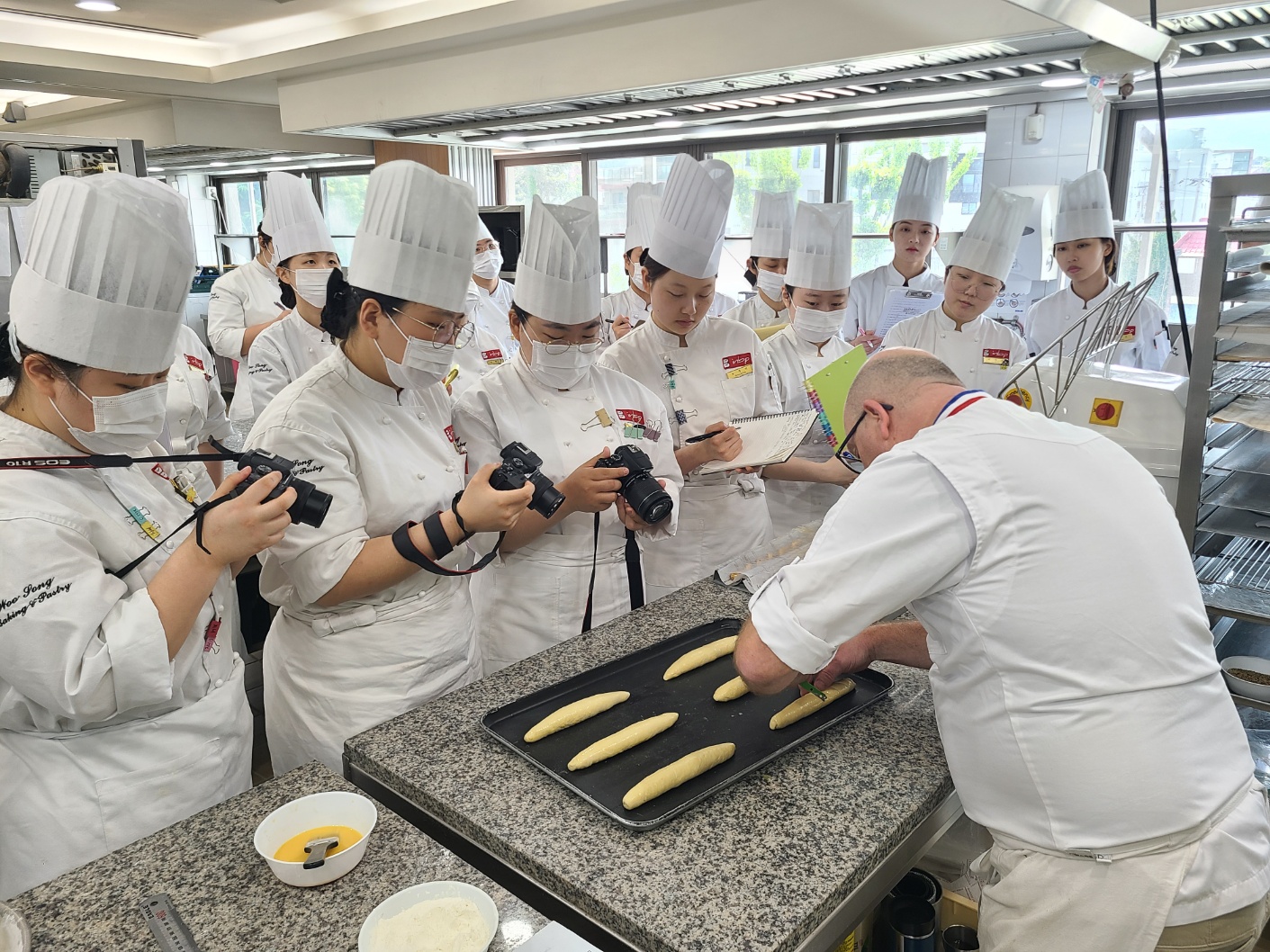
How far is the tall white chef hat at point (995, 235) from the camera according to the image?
11.9 ft

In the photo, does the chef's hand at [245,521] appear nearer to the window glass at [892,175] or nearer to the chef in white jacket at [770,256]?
the chef in white jacket at [770,256]

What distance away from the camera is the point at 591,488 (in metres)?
1.93

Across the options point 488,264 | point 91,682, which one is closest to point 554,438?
point 91,682

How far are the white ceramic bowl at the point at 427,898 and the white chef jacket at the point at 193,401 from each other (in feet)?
5.69

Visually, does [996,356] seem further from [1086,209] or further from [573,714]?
[573,714]

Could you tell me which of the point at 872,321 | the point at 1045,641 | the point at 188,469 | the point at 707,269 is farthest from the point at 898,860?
the point at 872,321

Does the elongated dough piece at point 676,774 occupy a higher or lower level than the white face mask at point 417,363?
lower

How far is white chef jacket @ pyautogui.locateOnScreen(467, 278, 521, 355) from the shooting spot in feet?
17.7

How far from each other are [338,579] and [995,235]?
3192 mm

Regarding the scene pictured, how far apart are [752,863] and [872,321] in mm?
4618

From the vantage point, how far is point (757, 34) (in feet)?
13.5

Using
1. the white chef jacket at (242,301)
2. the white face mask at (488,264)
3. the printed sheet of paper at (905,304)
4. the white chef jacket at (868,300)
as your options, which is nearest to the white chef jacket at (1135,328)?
the printed sheet of paper at (905,304)

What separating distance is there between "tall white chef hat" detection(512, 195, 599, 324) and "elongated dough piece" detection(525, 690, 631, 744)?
1041 mm

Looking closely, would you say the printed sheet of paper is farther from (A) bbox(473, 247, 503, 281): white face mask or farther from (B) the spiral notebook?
(B) the spiral notebook
